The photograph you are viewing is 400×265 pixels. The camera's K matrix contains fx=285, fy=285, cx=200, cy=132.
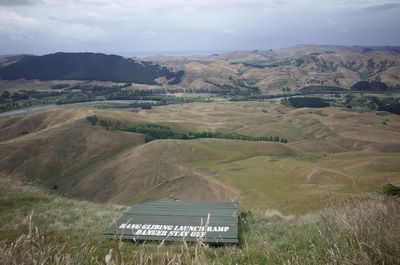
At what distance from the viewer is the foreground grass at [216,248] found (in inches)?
159

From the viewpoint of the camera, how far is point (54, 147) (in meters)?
82.4

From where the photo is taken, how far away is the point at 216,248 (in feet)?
26.2

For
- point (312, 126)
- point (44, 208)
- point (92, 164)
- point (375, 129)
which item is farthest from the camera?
point (312, 126)

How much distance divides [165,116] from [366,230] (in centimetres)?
14010

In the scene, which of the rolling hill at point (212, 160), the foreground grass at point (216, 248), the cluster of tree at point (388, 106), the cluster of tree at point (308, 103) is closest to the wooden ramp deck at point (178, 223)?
the foreground grass at point (216, 248)

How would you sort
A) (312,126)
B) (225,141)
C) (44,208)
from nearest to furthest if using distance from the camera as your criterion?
(44,208) < (225,141) < (312,126)

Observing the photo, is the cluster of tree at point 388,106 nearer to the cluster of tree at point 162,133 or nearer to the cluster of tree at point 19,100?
the cluster of tree at point 162,133

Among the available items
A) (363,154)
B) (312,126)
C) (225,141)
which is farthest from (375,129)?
(225,141)

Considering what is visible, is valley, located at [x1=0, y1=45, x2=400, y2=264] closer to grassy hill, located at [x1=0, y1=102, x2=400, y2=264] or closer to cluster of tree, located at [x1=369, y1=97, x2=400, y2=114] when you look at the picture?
grassy hill, located at [x1=0, y1=102, x2=400, y2=264]

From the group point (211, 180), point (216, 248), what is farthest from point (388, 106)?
point (216, 248)

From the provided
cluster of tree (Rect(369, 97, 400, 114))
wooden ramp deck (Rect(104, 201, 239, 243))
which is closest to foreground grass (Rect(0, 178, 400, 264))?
wooden ramp deck (Rect(104, 201, 239, 243))

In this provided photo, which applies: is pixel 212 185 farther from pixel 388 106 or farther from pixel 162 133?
pixel 388 106

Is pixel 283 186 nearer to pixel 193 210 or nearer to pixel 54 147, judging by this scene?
pixel 193 210

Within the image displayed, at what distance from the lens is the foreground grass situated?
4027 millimetres
